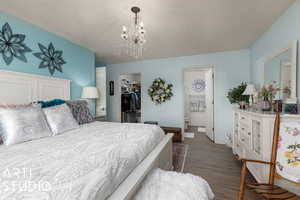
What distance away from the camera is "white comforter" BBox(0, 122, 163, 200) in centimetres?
60

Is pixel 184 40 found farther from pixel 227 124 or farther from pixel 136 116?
pixel 136 116

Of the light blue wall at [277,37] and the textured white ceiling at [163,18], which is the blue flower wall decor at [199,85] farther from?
the textured white ceiling at [163,18]

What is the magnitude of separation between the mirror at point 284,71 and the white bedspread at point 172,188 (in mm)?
1624

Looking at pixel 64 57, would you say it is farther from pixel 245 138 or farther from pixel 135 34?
pixel 245 138

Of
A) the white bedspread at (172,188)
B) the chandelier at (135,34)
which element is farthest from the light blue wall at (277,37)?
the chandelier at (135,34)

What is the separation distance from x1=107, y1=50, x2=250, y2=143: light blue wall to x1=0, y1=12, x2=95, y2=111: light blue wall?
1523mm

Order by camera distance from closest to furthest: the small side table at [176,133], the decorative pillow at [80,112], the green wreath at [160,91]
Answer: the decorative pillow at [80,112] → the small side table at [176,133] → the green wreath at [160,91]

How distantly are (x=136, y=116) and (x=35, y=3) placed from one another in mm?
4439

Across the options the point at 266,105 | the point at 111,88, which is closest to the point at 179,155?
the point at 266,105

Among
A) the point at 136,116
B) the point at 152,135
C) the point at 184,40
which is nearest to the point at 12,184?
the point at 152,135

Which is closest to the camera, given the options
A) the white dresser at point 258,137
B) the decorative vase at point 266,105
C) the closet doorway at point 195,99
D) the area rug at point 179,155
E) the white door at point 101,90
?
the white dresser at point 258,137

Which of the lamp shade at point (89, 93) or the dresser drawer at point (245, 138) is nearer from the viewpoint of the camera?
the dresser drawer at point (245, 138)

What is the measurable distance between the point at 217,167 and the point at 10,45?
12.5 ft

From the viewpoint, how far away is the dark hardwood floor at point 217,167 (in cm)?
171
